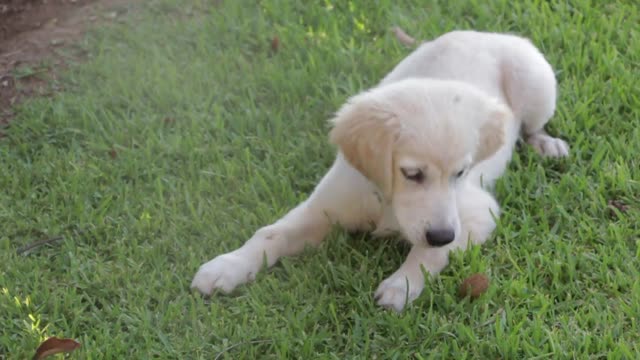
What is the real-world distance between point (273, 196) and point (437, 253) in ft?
3.07

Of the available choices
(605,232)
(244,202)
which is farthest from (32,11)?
(605,232)

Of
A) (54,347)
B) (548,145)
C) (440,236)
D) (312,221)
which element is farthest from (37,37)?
(440,236)

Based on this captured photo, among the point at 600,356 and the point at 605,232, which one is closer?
the point at 600,356

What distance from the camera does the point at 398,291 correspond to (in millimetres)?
4219

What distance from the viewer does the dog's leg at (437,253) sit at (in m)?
4.22

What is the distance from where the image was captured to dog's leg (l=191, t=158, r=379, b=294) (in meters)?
4.47

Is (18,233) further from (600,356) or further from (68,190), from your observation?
(600,356)

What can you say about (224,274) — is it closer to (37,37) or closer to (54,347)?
(54,347)

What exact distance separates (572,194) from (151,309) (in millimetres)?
1889

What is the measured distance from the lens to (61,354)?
13.3ft

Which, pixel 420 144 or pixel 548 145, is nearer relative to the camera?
pixel 420 144

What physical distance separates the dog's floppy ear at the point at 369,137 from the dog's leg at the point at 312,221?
282 millimetres

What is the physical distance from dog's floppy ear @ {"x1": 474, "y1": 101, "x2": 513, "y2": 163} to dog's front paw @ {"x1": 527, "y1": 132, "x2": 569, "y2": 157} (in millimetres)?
859

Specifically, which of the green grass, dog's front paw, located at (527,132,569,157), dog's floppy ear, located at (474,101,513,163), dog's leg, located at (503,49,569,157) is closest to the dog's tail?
the green grass
